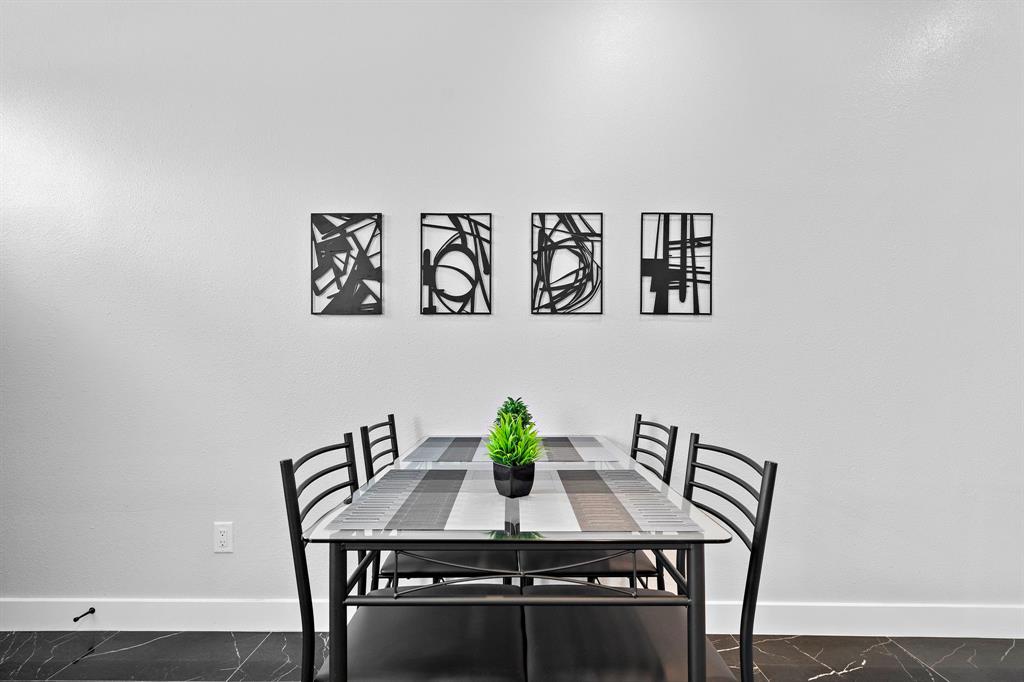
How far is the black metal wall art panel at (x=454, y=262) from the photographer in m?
2.32

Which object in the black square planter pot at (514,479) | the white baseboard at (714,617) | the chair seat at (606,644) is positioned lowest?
the white baseboard at (714,617)

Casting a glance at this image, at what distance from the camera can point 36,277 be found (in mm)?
2316

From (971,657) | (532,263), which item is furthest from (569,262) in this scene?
(971,657)

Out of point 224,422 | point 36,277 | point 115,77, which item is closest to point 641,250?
point 224,422

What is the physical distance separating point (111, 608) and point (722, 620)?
90.6 inches

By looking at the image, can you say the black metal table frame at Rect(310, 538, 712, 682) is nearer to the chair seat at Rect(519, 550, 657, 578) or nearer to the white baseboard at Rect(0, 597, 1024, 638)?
the chair seat at Rect(519, 550, 657, 578)

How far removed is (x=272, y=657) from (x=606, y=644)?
4.66ft

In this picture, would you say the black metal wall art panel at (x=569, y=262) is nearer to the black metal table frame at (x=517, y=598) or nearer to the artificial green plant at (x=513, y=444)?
the artificial green plant at (x=513, y=444)

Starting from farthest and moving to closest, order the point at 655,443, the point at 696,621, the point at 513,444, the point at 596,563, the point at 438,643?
the point at 655,443 → the point at 596,563 → the point at 513,444 → the point at 438,643 → the point at 696,621

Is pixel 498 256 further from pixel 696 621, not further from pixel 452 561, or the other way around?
pixel 696 621

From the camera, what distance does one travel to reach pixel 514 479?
1.30 m

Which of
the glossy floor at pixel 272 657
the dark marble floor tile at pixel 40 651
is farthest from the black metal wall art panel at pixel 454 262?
the dark marble floor tile at pixel 40 651

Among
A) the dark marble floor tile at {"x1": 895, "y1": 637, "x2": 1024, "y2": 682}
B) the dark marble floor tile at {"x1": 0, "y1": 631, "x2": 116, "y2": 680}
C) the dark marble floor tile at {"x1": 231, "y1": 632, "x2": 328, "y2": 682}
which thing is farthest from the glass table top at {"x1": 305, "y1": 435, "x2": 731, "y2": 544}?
the dark marble floor tile at {"x1": 0, "y1": 631, "x2": 116, "y2": 680}

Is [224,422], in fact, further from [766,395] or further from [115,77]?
[766,395]
